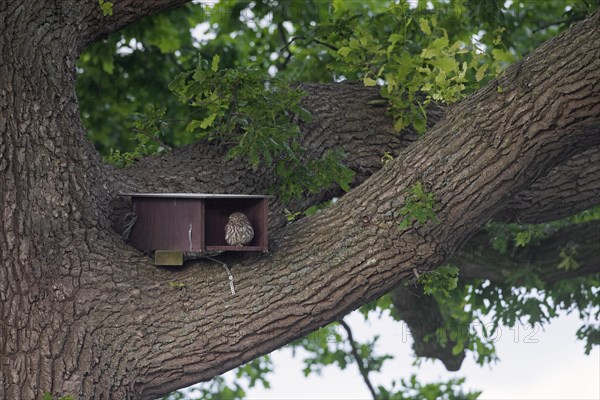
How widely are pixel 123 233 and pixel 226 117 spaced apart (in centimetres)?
98

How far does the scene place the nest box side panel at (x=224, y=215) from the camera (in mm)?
4824

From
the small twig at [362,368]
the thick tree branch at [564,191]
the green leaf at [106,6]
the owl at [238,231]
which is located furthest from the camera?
the small twig at [362,368]

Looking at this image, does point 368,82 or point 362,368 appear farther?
point 362,368

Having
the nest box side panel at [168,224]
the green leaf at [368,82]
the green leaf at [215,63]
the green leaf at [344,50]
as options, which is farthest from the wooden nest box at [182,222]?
the green leaf at [344,50]

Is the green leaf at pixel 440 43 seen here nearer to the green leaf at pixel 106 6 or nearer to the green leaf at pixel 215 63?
the green leaf at pixel 215 63

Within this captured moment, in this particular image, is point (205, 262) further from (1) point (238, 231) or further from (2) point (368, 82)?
(2) point (368, 82)

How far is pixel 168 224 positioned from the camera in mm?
4840

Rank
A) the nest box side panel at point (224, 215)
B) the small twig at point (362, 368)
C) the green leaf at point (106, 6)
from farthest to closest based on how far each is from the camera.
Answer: the small twig at point (362, 368), the green leaf at point (106, 6), the nest box side panel at point (224, 215)

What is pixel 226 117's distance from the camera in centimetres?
548

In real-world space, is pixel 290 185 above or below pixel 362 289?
above

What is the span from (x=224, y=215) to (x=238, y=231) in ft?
1.21

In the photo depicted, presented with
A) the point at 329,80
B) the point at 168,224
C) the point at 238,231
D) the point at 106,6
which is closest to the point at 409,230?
the point at 238,231

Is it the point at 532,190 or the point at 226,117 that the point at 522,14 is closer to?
the point at 532,190

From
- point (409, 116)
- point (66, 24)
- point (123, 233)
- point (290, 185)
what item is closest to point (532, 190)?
point (409, 116)
